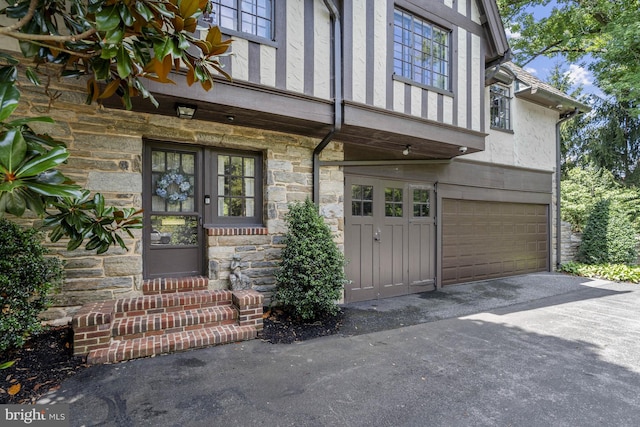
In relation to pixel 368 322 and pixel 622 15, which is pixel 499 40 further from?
pixel 622 15

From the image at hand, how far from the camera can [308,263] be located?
393 cm

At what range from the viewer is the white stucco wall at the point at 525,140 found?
6.94 metres

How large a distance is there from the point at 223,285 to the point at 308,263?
1.17 metres

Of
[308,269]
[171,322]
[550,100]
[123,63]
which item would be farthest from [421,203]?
[123,63]

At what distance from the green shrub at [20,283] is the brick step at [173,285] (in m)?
0.91

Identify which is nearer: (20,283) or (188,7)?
(188,7)

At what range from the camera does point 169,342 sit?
3.18 metres

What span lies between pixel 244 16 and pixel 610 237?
9.63 meters

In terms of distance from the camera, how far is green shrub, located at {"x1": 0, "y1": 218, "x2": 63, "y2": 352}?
2.68 metres

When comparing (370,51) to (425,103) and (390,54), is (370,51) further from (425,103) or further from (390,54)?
(425,103)

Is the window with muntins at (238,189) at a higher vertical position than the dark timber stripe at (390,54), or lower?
lower

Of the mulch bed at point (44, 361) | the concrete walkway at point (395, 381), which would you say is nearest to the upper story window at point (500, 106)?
the concrete walkway at point (395, 381)

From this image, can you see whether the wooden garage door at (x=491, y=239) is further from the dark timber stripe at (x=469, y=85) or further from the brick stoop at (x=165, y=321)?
the brick stoop at (x=165, y=321)

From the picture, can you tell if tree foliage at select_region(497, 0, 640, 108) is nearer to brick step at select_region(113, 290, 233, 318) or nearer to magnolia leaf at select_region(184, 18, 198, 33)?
magnolia leaf at select_region(184, 18, 198, 33)
